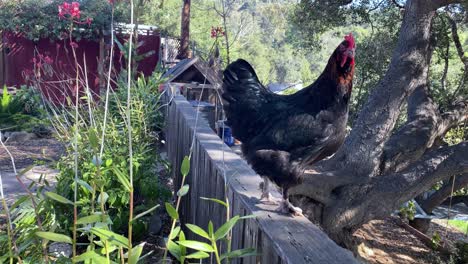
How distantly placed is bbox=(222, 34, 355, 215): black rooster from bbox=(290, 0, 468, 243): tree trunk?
3.61 meters

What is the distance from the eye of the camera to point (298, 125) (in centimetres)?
325

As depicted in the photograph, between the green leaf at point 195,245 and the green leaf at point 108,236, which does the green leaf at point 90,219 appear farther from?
the green leaf at point 195,245

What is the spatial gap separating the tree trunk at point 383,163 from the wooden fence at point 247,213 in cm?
401

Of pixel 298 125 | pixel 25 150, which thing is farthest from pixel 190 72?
pixel 298 125

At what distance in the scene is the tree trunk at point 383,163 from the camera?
24.3 feet

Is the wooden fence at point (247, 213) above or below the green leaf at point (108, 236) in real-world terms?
below

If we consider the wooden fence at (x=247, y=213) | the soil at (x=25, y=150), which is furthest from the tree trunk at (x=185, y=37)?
the wooden fence at (x=247, y=213)

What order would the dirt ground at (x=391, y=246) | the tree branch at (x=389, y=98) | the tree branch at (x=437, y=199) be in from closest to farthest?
the tree branch at (x=389, y=98) → the dirt ground at (x=391, y=246) → the tree branch at (x=437, y=199)

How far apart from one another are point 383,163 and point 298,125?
5.16 meters

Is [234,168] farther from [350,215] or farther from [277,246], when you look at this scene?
[350,215]

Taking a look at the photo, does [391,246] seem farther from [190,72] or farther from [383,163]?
[190,72]

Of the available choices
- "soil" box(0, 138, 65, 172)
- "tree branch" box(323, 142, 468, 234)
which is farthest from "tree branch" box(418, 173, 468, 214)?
"soil" box(0, 138, 65, 172)

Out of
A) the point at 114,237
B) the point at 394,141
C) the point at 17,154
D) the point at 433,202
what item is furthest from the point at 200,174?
the point at 433,202

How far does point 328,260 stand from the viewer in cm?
141
